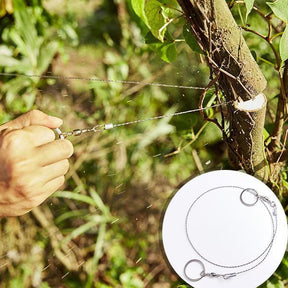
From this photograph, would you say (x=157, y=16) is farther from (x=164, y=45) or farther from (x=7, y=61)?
(x=7, y=61)

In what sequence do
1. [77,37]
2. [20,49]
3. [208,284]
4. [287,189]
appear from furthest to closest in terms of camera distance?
[77,37]
[20,49]
[287,189]
[208,284]

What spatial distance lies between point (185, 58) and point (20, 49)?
0.72m

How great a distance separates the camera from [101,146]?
1.77 metres

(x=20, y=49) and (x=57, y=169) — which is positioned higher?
(x=57, y=169)

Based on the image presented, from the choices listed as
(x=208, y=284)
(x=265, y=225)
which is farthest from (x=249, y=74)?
(x=208, y=284)

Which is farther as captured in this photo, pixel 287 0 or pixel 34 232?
pixel 34 232

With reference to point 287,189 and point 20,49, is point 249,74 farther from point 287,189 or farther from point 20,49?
point 20,49

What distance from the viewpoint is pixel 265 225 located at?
84cm

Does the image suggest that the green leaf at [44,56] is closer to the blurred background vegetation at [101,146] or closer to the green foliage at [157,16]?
the blurred background vegetation at [101,146]

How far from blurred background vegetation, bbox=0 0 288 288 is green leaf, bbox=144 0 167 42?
0.62 metres

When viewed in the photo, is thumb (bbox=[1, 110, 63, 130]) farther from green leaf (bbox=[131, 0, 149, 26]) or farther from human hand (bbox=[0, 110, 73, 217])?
green leaf (bbox=[131, 0, 149, 26])

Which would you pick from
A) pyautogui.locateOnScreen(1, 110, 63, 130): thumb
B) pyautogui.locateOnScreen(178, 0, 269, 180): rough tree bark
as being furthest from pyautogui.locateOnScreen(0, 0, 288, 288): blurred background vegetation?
pyautogui.locateOnScreen(1, 110, 63, 130): thumb

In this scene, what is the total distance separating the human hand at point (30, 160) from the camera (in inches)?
31.6

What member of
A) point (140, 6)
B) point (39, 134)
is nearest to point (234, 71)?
point (140, 6)
